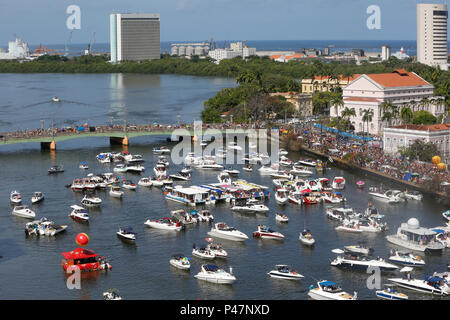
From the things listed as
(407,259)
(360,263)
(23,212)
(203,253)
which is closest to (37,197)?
(23,212)

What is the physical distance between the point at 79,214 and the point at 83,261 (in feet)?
27.7

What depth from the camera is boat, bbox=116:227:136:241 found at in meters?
34.7

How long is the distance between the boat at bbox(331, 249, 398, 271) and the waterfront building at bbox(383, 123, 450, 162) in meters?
23.3

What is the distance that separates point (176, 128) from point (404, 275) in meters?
41.0

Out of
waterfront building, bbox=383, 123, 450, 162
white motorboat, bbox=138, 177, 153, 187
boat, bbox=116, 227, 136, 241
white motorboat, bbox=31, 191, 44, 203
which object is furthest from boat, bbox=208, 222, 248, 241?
waterfront building, bbox=383, 123, 450, 162

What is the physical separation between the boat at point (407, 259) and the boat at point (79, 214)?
16842 mm

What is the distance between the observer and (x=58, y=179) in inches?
1984

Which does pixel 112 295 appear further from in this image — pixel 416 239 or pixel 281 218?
pixel 416 239

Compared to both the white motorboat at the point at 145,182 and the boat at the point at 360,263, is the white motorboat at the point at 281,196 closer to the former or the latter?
the white motorboat at the point at 145,182

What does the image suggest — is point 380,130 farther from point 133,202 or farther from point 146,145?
point 133,202

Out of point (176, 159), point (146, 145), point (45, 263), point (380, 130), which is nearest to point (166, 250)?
point (45, 263)

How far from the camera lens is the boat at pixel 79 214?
127 feet

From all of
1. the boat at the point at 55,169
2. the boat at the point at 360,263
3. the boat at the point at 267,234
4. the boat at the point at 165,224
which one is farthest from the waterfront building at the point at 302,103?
the boat at the point at 360,263
